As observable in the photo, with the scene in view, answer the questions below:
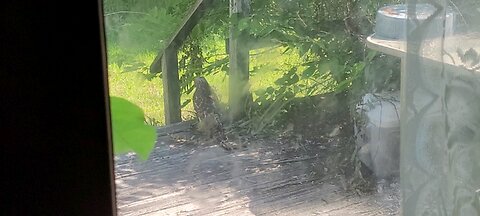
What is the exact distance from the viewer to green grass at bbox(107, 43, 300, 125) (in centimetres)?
75

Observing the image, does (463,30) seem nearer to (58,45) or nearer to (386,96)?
(386,96)

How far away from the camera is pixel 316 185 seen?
0.91 meters

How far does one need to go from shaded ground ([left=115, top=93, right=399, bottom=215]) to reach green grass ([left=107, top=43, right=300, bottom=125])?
4 centimetres

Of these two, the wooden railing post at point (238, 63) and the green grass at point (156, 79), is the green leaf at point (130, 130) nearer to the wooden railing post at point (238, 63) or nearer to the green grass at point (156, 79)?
the green grass at point (156, 79)

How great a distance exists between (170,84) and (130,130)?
0.08 meters

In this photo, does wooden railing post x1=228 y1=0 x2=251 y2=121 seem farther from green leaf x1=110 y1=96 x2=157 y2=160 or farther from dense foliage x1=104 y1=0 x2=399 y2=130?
green leaf x1=110 y1=96 x2=157 y2=160

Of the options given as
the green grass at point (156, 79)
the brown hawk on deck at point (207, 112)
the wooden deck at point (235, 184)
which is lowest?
the wooden deck at point (235, 184)

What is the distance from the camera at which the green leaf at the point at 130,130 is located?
741 mm

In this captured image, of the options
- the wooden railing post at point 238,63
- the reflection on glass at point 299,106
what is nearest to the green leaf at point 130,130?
the reflection on glass at point 299,106

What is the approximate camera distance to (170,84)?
0.81 metres

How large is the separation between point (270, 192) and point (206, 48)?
201mm

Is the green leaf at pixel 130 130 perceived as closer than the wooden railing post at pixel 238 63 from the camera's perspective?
Yes

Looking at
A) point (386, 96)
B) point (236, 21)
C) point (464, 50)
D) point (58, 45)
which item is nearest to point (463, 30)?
point (464, 50)

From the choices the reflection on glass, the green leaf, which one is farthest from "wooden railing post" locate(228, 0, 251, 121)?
the green leaf
